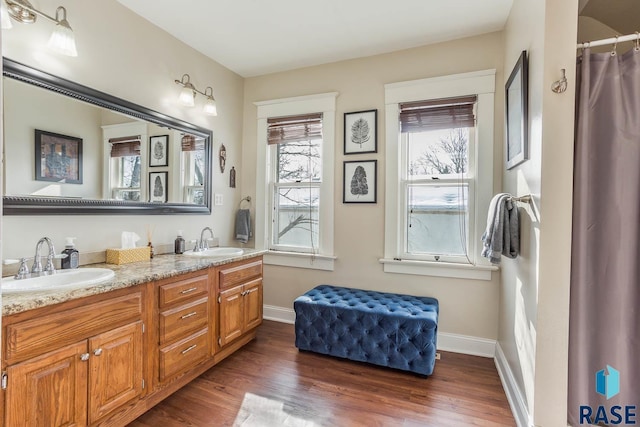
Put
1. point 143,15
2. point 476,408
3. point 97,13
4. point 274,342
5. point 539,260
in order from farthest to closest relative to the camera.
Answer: point 274,342, point 143,15, point 97,13, point 476,408, point 539,260

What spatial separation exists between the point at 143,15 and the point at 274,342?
2.75m

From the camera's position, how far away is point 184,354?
226 centimetres

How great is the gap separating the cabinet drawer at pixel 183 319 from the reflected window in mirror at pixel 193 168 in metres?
1.02

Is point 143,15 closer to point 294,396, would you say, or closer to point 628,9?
point 294,396

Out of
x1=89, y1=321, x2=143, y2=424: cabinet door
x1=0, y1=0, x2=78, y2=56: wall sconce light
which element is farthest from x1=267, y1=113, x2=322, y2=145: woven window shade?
x1=89, y1=321, x2=143, y2=424: cabinet door

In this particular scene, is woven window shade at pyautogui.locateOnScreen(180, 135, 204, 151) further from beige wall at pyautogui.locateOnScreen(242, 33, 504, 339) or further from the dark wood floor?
the dark wood floor

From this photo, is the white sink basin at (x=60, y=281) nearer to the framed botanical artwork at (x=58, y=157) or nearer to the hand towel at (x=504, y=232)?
the framed botanical artwork at (x=58, y=157)

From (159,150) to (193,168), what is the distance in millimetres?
373

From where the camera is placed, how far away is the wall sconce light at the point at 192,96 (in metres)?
2.81

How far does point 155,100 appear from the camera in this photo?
2.71 metres

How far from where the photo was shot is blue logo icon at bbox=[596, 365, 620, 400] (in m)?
1.79

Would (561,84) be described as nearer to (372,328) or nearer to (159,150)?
(372,328)

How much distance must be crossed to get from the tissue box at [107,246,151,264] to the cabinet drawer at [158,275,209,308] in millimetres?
457

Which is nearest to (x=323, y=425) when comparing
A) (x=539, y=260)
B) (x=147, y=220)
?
(x=539, y=260)
